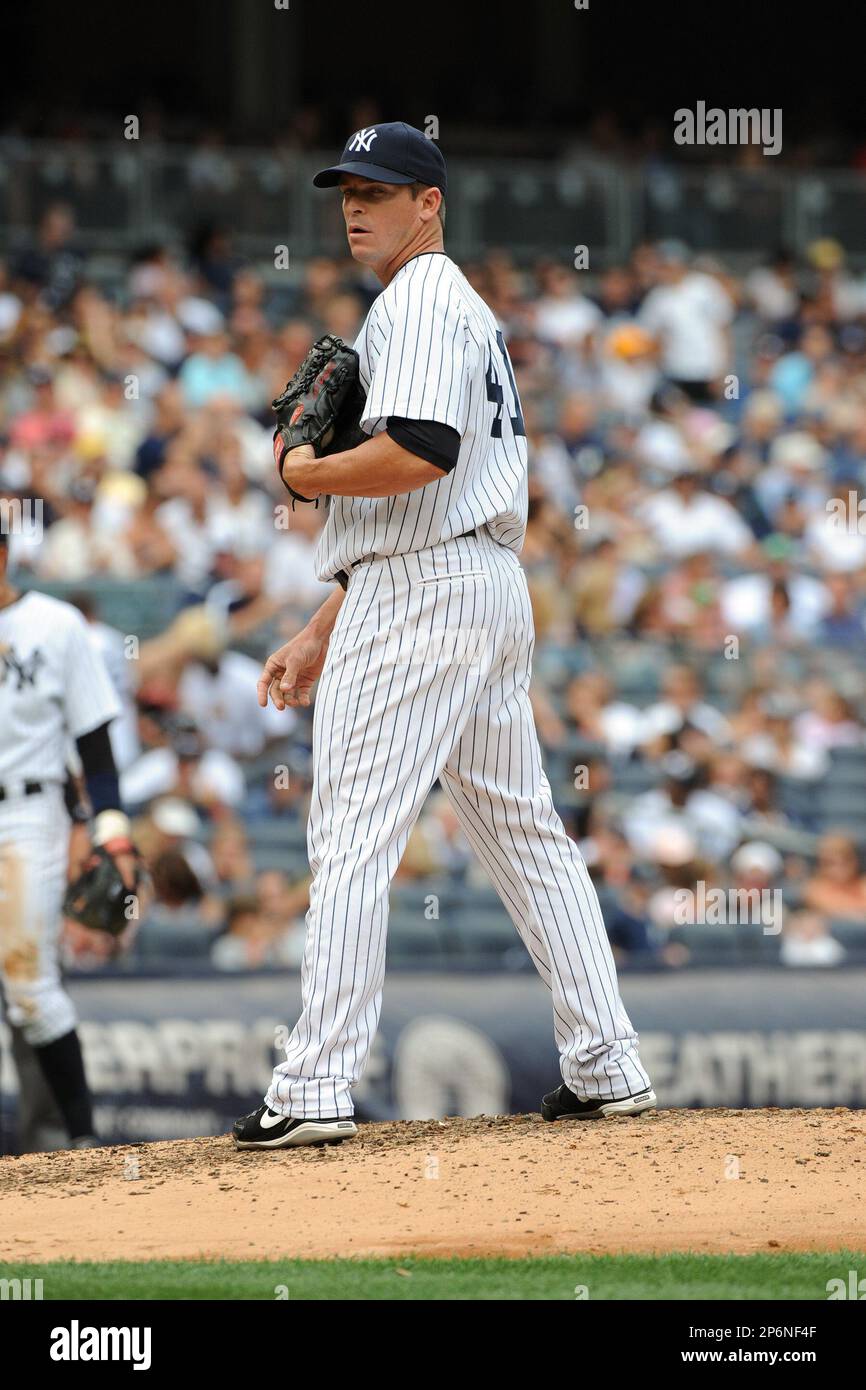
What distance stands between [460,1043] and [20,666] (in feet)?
7.31

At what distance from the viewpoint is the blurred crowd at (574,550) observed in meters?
8.61

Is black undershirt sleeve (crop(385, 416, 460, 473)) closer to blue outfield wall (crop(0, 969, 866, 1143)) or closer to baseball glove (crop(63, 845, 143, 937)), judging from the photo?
baseball glove (crop(63, 845, 143, 937))

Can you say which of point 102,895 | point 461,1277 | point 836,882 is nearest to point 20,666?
point 102,895

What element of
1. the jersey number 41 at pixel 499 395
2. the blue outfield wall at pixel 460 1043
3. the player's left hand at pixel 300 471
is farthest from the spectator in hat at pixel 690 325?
the player's left hand at pixel 300 471

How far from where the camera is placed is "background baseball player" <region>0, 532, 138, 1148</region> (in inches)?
220

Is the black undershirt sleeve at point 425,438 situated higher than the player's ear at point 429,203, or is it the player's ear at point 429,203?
the player's ear at point 429,203

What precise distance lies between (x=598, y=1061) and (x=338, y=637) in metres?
1.05

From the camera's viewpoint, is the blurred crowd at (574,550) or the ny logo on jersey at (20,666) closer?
the ny logo on jersey at (20,666)

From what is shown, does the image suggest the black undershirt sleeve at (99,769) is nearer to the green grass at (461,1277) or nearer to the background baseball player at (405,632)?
the background baseball player at (405,632)


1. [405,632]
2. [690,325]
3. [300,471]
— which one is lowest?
[405,632]

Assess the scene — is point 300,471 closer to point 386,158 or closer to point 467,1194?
point 386,158

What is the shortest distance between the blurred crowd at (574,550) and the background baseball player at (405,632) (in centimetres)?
363

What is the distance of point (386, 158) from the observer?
3.73 meters

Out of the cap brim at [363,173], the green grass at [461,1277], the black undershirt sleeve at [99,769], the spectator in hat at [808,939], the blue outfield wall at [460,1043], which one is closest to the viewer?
the green grass at [461,1277]
